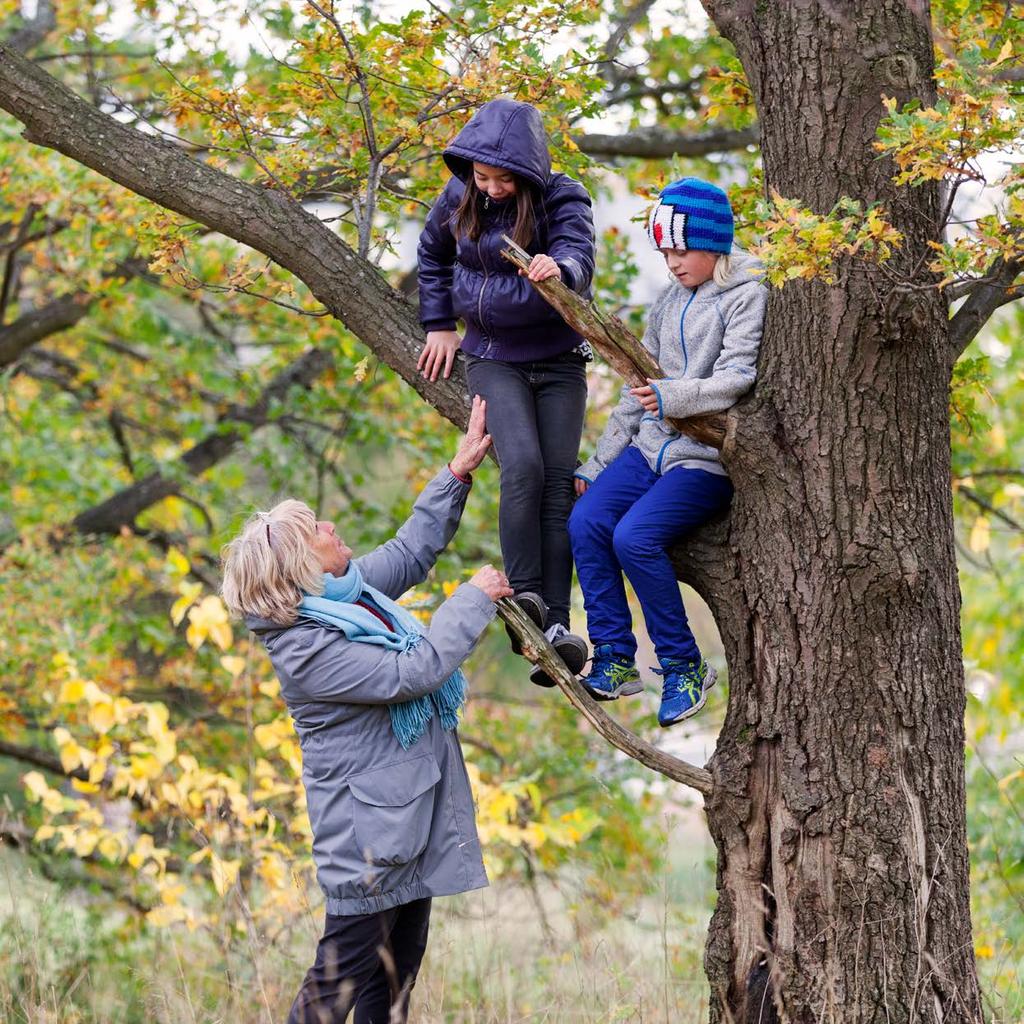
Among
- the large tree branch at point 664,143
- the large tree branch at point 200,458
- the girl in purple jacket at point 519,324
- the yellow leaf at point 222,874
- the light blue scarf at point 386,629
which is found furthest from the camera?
the large tree branch at point 200,458

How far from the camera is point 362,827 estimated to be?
3088 mm

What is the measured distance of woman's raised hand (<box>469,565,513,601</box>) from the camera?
321 cm

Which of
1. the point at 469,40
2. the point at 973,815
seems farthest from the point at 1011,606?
the point at 469,40

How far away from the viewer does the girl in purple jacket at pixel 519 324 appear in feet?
10.9

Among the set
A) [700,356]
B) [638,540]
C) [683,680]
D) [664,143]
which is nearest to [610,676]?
[683,680]

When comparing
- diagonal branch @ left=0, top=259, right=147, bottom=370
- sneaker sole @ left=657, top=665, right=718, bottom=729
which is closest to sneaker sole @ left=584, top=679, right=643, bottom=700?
sneaker sole @ left=657, top=665, right=718, bottom=729

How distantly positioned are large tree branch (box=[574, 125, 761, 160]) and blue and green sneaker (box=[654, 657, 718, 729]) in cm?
403

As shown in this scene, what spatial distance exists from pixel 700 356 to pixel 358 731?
1331 mm

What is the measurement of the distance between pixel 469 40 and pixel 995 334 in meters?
5.16

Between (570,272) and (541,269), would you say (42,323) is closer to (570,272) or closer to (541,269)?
(570,272)

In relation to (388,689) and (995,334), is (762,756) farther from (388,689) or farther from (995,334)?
(995,334)

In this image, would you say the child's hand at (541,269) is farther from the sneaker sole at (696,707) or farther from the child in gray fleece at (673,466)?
the sneaker sole at (696,707)

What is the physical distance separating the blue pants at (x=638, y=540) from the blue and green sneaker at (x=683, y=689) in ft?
0.10

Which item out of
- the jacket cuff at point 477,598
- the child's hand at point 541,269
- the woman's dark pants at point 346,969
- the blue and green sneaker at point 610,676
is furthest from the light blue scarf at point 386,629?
the child's hand at point 541,269
